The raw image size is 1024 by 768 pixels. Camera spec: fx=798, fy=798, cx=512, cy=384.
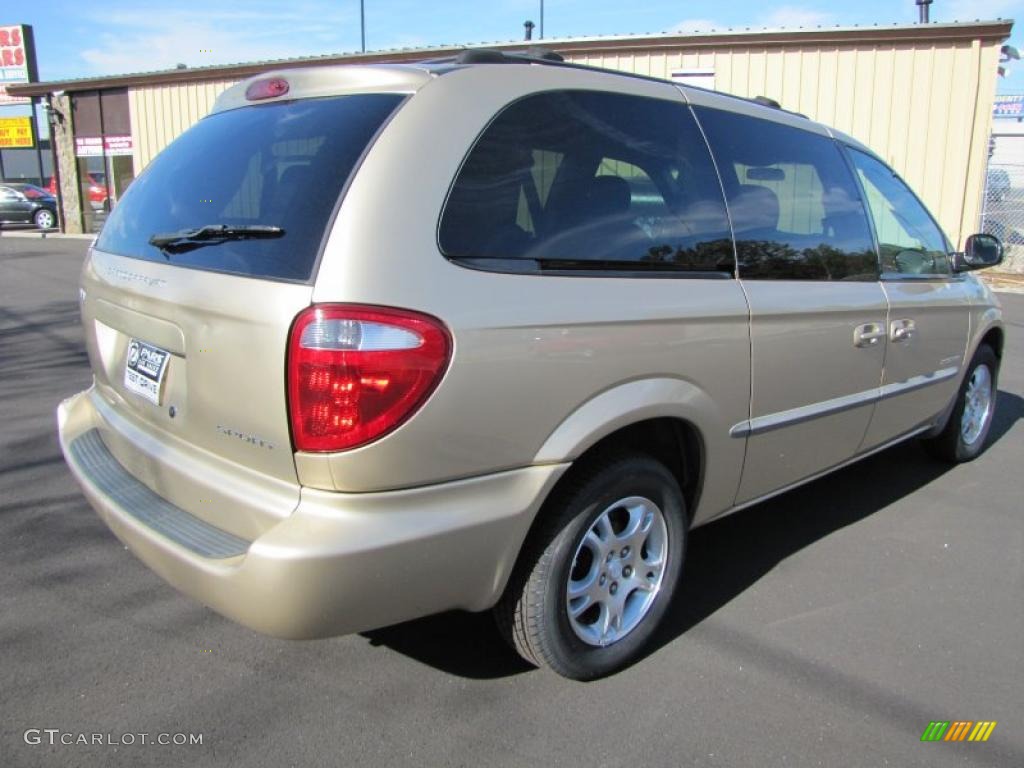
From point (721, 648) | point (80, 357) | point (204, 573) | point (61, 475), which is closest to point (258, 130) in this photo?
point (204, 573)

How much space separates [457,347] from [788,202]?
1.87m

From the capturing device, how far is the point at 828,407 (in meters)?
3.25

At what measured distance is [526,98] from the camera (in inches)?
90.7

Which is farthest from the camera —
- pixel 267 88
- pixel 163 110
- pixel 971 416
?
pixel 163 110

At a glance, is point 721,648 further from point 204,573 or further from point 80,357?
point 80,357

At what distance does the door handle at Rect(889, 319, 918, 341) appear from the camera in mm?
3562

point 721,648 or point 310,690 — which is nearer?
point 310,690

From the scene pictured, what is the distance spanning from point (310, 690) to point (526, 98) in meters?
1.92

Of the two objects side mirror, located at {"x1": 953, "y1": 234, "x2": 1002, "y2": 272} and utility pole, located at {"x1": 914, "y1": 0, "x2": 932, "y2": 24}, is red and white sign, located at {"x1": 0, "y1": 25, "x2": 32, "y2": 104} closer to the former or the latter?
utility pole, located at {"x1": 914, "y1": 0, "x2": 932, "y2": 24}

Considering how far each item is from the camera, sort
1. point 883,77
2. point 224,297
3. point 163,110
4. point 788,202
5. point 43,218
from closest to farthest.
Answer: point 224,297 < point 788,202 < point 883,77 < point 163,110 < point 43,218

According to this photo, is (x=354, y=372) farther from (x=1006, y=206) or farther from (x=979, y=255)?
(x=1006, y=206)

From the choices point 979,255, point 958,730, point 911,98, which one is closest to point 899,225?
point 979,255

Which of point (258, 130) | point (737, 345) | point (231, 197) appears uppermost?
point (258, 130)

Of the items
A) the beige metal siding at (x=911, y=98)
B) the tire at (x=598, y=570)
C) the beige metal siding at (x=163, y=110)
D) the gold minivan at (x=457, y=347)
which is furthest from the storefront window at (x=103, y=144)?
the tire at (x=598, y=570)
